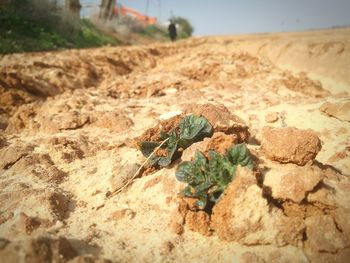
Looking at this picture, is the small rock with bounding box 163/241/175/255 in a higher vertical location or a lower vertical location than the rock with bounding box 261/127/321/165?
lower

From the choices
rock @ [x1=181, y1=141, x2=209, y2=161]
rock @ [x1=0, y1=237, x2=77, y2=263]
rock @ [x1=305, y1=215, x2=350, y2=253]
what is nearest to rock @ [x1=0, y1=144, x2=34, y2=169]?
rock @ [x1=0, y1=237, x2=77, y2=263]

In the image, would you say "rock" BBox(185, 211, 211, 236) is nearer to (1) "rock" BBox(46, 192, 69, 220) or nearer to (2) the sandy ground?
(2) the sandy ground

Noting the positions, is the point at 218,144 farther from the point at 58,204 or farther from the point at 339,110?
the point at 339,110

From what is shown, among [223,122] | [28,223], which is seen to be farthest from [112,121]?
[28,223]

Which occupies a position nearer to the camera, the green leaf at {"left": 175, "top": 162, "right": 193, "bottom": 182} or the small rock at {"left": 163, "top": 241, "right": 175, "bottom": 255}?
the small rock at {"left": 163, "top": 241, "right": 175, "bottom": 255}

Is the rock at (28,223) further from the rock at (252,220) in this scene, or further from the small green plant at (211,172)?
the rock at (252,220)

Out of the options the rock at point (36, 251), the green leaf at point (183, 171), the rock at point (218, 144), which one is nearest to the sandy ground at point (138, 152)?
the rock at point (36, 251)
